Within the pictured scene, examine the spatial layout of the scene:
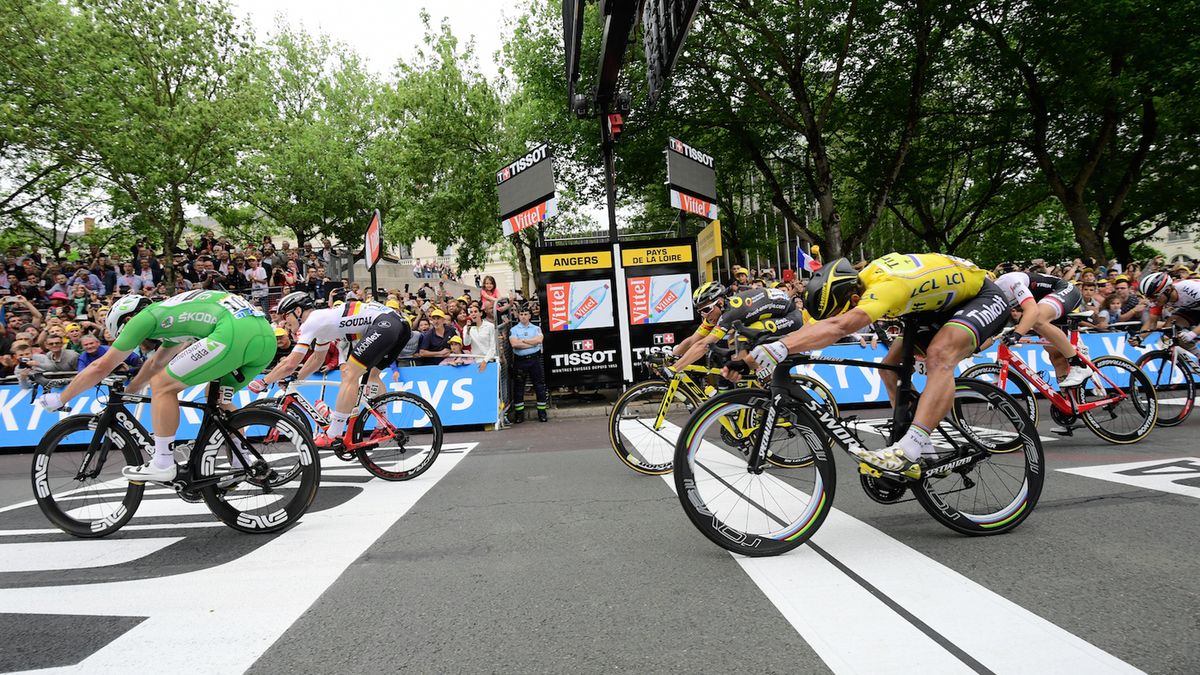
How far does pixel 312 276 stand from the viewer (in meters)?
19.2

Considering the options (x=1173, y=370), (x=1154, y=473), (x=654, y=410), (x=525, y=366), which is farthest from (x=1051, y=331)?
(x=525, y=366)

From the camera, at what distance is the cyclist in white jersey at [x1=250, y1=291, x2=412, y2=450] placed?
21.0ft

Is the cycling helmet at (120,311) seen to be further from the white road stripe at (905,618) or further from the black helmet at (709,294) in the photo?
the black helmet at (709,294)

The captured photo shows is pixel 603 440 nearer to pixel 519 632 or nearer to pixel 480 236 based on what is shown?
pixel 519 632

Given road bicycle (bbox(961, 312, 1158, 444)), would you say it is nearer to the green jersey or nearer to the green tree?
the green jersey

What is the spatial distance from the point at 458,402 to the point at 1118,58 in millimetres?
19793

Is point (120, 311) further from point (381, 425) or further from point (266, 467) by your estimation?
point (381, 425)

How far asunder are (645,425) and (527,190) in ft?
24.9

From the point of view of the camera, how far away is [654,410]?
6363 millimetres

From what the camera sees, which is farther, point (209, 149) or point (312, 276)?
→ point (209, 149)

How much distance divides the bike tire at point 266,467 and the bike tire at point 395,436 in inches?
65.7

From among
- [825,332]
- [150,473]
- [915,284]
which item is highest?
[915,284]

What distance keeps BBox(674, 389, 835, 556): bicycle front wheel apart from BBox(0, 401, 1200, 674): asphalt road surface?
15cm

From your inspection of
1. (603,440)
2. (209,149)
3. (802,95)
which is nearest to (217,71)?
(209,149)
